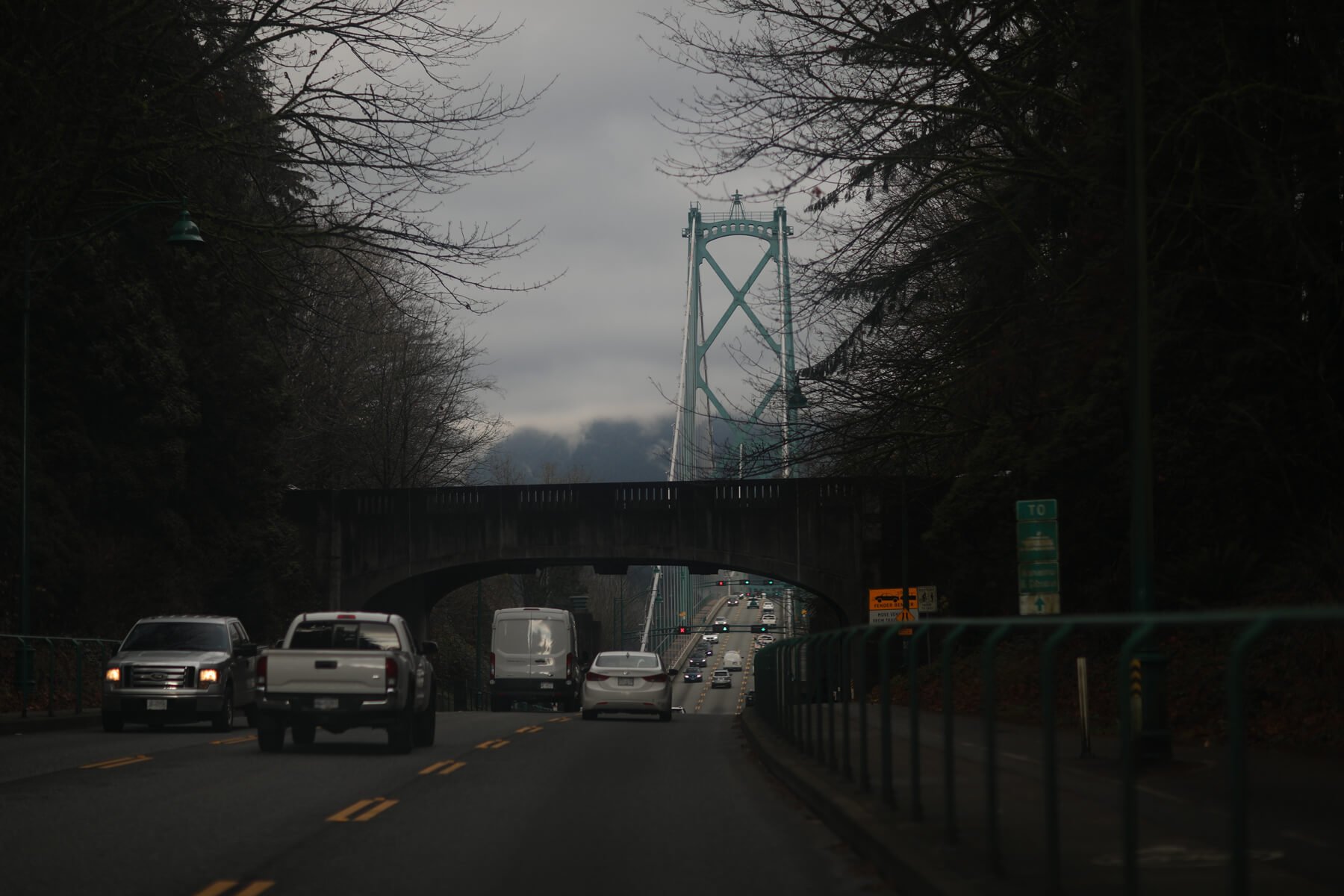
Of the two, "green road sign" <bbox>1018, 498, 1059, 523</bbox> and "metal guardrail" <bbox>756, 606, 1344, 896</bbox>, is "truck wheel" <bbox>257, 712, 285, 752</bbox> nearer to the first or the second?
"metal guardrail" <bbox>756, 606, 1344, 896</bbox>

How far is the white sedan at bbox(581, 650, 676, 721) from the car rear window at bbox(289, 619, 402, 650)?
13176mm

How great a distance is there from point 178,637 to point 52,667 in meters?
2.19

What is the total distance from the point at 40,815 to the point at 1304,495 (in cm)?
1636

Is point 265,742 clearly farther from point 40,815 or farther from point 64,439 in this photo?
point 64,439

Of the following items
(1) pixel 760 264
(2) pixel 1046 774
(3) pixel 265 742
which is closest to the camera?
Answer: (2) pixel 1046 774

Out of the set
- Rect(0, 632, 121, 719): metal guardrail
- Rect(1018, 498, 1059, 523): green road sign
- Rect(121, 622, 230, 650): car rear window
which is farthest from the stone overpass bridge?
Rect(1018, 498, 1059, 523): green road sign

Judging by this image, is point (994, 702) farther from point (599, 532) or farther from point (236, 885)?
point (599, 532)

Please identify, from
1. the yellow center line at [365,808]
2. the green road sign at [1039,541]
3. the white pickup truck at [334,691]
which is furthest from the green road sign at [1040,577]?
the yellow center line at [365,808]

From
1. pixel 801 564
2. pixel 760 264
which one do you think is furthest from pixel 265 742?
pixel 760 264

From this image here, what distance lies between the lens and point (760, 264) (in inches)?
3580

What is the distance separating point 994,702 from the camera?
8000 mm

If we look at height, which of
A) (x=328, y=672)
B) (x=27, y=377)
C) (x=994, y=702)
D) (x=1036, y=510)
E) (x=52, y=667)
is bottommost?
(x=52, y=667)

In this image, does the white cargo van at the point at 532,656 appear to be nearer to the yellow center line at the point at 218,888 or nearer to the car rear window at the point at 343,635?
the car rear window at the point at 343,635

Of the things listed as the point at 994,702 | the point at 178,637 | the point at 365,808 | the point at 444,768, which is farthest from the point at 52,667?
the point at 994,702
